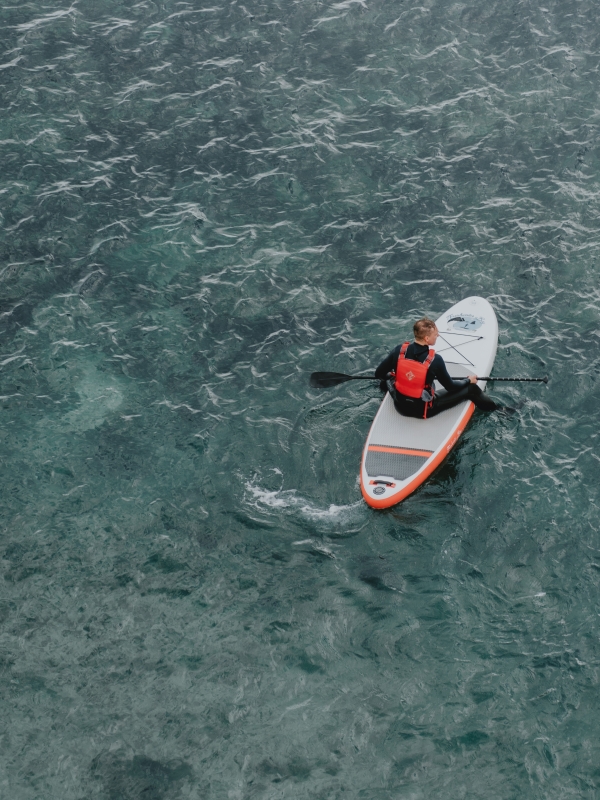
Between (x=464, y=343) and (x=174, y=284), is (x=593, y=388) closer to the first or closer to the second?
(x=464, y=343)

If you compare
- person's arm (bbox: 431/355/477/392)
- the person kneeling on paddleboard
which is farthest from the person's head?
person's arm (bbox: 431/355/477/392)

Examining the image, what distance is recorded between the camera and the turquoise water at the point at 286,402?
1003 cm

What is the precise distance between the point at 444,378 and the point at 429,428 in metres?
0.79

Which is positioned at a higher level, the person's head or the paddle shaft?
the person's head

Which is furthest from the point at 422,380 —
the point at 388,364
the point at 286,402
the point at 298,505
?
the point at 298,505

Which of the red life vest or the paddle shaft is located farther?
the paddle shaft

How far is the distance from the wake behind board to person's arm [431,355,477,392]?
303 millimetres

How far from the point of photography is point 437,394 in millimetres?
13297

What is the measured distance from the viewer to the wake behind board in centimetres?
1229

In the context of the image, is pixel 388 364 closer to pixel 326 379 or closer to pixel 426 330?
pixel 426 330

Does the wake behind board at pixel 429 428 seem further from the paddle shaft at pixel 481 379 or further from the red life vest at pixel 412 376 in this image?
the red life vest at pixel 412 376

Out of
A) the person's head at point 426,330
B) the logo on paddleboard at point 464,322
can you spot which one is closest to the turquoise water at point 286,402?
the logo on paddleboard at point 464,322

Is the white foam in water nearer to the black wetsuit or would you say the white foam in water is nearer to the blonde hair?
the black wetsuit

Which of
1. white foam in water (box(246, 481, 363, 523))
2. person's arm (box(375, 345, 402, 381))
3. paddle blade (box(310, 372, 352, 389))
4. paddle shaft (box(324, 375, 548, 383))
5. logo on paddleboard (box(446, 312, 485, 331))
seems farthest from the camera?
logo on paddleboard (box(446, 312, 485, 331))
